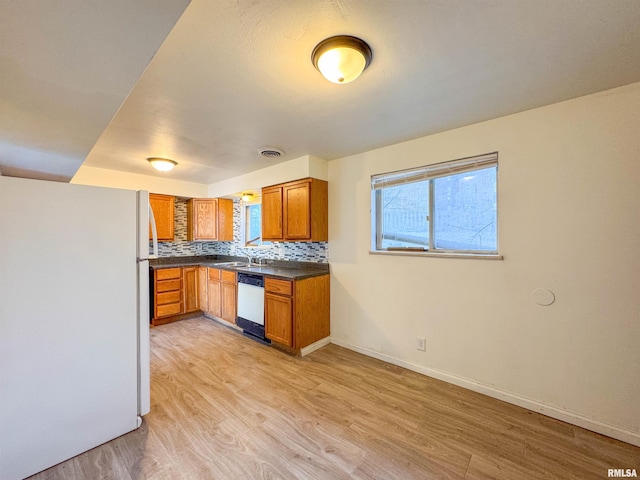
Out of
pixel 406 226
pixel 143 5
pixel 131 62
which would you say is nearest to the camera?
pixel 143 5

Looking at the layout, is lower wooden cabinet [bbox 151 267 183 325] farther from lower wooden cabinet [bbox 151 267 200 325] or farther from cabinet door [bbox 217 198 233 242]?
cabinet door [bbox 217 198 233 242]

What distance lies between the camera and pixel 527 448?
64.3 inches

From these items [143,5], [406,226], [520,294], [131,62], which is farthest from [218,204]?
[520,294]

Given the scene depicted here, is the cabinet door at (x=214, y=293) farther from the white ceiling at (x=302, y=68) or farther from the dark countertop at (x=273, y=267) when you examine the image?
the white ceiling at (x=302, y=68)

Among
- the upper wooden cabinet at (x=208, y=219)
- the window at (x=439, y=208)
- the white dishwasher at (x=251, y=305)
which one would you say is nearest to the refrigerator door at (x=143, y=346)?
the white dishwasher at (x=251, y=305)

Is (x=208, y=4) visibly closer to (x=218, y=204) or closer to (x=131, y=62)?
(x=131, y=62)

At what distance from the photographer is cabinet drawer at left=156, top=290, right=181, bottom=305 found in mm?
3902

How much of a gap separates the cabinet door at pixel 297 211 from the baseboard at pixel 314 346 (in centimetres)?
129

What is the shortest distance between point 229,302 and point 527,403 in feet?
11.4

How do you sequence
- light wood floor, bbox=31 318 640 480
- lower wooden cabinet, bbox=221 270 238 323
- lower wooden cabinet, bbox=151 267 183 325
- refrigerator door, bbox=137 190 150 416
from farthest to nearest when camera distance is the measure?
lower wooden cabinet, bbox=151 267 183 325
lower wooden cabinet, bbox=221 270 238 323
refrigerator door, bbox=137 190 150 416
light wood floor, bbox=31 318 640 480

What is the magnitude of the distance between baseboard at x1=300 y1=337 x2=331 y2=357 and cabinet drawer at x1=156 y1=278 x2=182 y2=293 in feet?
8.05

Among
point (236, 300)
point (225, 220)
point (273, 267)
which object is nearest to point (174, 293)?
point (236, 300)

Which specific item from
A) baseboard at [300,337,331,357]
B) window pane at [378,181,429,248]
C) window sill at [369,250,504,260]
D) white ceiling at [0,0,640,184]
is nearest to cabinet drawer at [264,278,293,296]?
baseboard at [300,337,331,357]

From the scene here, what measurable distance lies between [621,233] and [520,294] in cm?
72
